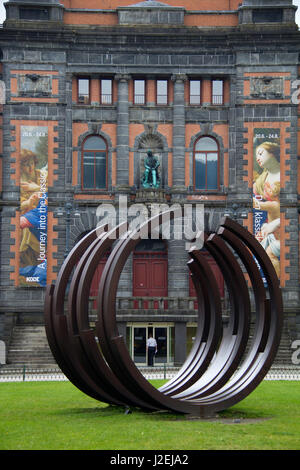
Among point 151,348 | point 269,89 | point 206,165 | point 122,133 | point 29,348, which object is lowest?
point 29,348

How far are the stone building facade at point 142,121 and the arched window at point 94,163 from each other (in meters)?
0.06

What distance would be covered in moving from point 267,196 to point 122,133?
8447 mm

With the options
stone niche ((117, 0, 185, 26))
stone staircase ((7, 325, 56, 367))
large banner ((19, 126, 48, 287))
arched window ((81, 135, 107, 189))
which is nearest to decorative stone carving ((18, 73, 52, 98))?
large banner ((19, 126, 48, 287))

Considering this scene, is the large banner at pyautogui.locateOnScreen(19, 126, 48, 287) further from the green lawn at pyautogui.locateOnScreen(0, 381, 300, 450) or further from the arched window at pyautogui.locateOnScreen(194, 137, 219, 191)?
the green lawn at pyautogui.locateOnScreen(0, 381, 300, 450)

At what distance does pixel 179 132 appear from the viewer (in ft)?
160

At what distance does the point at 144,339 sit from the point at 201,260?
22.4m

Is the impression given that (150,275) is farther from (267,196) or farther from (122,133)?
(122,133)

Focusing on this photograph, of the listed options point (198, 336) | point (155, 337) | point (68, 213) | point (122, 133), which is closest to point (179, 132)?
point (122, 133)

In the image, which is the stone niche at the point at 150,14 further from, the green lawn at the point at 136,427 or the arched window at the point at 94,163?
the green lawn at the point at 136,427

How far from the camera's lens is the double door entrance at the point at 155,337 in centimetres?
4578

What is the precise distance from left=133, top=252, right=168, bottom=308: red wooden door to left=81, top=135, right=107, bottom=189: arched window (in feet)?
14.6

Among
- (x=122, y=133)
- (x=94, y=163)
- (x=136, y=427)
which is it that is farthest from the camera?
(x=94, y=163)

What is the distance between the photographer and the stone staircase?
4347 cm

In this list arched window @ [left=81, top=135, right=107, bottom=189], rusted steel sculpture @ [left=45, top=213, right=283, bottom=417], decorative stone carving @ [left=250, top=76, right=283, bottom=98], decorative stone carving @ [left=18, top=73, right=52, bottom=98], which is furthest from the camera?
arched window @ [left=81, top=135, right=107, bottom=189]
